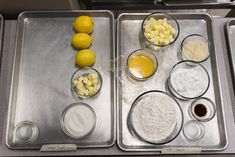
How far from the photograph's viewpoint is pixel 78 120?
1043 mm

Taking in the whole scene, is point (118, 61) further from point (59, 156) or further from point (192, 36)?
point (59, 156)

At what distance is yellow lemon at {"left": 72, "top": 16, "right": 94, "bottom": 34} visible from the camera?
3.72 feet

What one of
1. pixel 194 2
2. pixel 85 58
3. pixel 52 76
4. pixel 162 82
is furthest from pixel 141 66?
pixel 194 2

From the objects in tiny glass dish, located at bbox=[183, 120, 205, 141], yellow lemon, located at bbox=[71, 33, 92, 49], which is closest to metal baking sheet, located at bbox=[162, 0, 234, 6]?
yellow lemon, located at bbox=[71, 33, 92, 49]

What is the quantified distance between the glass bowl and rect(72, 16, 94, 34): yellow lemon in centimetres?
34

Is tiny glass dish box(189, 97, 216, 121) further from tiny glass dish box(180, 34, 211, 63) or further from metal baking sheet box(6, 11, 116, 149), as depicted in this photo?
metal baking sheet box(6, 11, 116, 149)

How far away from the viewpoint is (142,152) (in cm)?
102

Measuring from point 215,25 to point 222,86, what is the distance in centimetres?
26

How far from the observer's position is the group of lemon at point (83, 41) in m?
1.10

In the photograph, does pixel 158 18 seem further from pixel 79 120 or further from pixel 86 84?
pixel 79 120

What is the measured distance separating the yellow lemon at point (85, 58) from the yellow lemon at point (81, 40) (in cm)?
3

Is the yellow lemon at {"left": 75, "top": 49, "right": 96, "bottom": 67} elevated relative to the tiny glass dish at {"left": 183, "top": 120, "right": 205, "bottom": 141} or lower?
elevated

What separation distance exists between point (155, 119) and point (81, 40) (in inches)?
16.0

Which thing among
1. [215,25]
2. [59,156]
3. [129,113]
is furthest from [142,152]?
[215,25]
